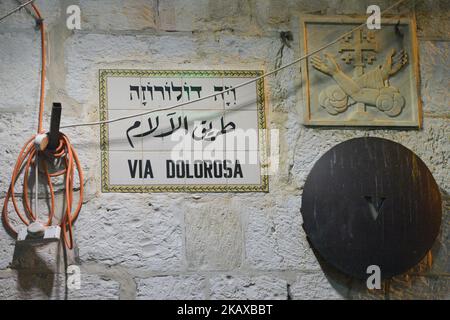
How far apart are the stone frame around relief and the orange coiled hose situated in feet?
2.57

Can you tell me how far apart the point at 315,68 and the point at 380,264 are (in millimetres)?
697

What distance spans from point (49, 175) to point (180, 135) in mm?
439

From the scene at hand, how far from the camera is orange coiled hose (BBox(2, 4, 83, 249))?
8.27 feet

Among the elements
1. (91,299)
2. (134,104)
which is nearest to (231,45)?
(134,104)

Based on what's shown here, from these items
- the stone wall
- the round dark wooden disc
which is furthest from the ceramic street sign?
the round dark wooden disc

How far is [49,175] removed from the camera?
2553 mm

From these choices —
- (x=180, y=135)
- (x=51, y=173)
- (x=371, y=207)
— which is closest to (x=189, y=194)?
(x=180, y=135)

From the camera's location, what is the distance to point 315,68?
2.75m

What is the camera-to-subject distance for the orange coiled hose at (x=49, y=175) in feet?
8.27

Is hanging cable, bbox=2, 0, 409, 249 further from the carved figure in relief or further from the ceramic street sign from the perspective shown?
the carved figure in relief

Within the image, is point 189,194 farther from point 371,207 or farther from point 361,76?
point 361,76

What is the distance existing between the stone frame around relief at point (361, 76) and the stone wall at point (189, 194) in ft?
0.12
